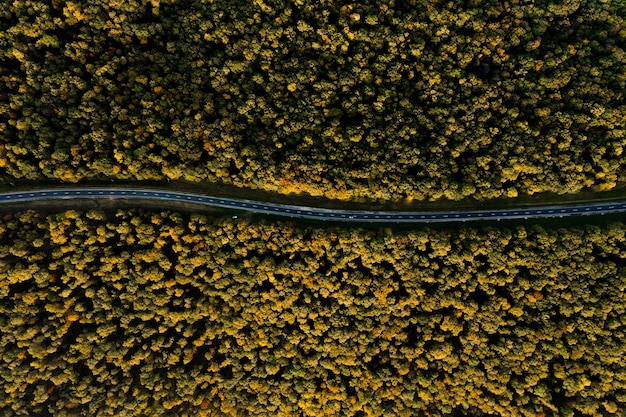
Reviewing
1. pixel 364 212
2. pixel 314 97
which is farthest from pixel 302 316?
pixel 314 97

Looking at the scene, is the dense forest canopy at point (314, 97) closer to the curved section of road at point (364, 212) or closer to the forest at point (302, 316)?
the curved section of road at point (364, 212)

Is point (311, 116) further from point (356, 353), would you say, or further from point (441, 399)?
point (441, 399)

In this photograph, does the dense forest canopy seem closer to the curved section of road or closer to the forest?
the curved section of road

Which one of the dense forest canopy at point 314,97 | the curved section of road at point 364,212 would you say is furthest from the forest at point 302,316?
the dense forest canopy at point 314,97

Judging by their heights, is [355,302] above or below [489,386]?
above

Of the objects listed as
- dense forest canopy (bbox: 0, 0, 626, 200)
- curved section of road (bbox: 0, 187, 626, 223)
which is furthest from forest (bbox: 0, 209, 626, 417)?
dense forest canopy (bbox: 0, 0, 626, 200)

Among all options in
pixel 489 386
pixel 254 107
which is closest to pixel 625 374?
pixel 489 386
